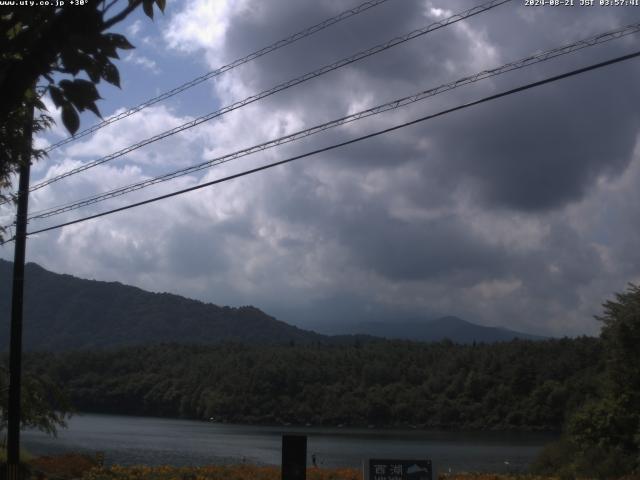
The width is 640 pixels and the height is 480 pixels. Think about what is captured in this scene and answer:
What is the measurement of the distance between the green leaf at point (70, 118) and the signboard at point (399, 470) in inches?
296

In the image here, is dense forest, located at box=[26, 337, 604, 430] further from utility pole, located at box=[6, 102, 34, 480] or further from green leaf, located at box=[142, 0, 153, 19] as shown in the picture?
green leaf, located at box=[142, 0, 153, 19]

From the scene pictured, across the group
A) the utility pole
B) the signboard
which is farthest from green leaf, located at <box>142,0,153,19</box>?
the utility pole

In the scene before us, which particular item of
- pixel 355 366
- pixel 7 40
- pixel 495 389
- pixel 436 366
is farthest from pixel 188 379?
pixel 7 40

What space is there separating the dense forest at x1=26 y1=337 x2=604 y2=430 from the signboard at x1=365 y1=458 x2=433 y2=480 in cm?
6173

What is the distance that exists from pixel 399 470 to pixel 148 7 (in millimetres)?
7673

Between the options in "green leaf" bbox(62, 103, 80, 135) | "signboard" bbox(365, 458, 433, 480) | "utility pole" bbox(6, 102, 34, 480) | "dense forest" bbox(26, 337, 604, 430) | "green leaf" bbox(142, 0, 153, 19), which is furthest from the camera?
"dense forest" bbox(26, 337, 604, 430)

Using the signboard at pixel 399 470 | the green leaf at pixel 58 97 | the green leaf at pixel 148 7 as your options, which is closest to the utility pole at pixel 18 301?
the signboard at pixel 399 470

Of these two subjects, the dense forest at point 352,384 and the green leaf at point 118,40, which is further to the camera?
the dense forest at point 352,384

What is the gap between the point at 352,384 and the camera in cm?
8625

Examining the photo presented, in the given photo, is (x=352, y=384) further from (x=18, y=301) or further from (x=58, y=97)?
(x=58, y=97)

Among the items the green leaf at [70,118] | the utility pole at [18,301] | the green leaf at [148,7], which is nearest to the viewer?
the green leaf at [70,118]

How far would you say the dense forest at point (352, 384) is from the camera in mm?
77188

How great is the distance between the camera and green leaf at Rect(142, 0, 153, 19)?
4.62m

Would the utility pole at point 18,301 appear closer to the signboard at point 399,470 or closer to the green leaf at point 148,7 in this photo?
the signboard at point 399,470
